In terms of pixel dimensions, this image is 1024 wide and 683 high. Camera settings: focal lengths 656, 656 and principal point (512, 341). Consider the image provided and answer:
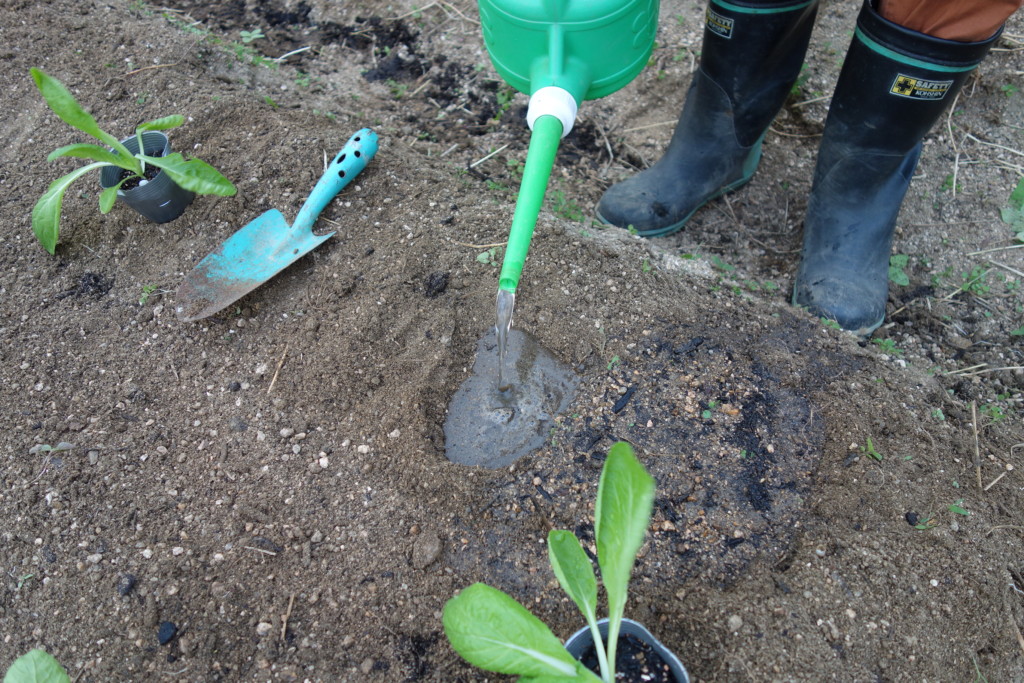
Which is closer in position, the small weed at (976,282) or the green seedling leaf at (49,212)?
the green seedling leaf at (49,212)

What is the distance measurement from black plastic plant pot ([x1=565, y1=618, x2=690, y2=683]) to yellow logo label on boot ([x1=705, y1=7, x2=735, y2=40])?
139 cm

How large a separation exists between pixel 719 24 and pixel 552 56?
64 centimetres

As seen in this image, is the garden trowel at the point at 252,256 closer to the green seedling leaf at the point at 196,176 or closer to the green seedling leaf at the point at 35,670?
the green seedling leaf at the point at 196,176

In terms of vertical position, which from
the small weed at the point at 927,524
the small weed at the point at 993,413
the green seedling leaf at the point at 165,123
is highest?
the green seedling leaf at the point at 165,123

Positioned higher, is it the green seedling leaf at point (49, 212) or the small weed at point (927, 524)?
the green seedling leaf at point (49, 212)

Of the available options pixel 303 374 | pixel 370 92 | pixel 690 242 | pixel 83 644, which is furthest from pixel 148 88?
pixel 690 242

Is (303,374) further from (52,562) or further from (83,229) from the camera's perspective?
(83,229)

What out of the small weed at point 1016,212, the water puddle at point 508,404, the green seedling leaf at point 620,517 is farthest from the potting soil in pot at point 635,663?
the small weed at point 1016,212

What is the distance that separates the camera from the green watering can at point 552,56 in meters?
1.17

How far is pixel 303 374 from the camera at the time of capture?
1.45 m

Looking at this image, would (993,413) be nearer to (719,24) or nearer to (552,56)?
(719,24)

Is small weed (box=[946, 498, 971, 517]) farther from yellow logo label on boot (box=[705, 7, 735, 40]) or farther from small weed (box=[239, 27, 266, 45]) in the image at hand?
small weed (box=[239, 27, 266, 45])

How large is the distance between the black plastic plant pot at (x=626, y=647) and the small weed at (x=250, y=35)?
2.35 metres

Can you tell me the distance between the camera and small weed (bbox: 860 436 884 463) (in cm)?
129
